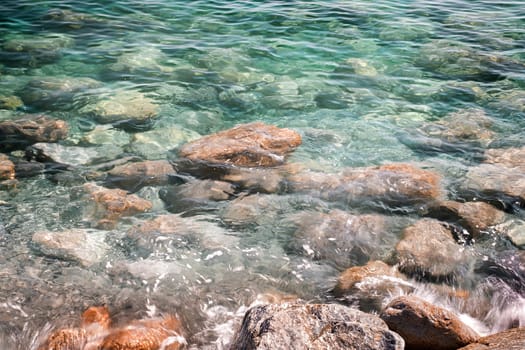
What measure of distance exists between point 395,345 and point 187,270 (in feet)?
9.72

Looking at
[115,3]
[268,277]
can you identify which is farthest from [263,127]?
[115,3]

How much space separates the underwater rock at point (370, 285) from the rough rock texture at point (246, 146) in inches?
116

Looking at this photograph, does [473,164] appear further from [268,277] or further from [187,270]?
[187,270]

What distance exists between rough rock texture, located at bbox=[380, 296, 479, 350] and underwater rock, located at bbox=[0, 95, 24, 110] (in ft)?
30.5

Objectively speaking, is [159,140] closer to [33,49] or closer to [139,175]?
[139,175]

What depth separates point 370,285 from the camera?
5.32 m

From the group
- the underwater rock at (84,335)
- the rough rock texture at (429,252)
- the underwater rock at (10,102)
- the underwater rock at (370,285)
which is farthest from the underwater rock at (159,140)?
the rough rock texture at (429,252)

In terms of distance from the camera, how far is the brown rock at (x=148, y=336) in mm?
4418

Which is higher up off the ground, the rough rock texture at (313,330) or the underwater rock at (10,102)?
the rough rock texture at (313,330)

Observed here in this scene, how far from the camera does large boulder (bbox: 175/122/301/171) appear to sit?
305 inches

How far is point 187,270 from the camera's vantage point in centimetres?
571

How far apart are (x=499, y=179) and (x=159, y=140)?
251 inches

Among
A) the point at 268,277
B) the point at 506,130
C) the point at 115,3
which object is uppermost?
the point at 115,3

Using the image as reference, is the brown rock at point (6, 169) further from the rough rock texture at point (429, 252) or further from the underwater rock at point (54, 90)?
the rough rock texture at point (429, 252)
